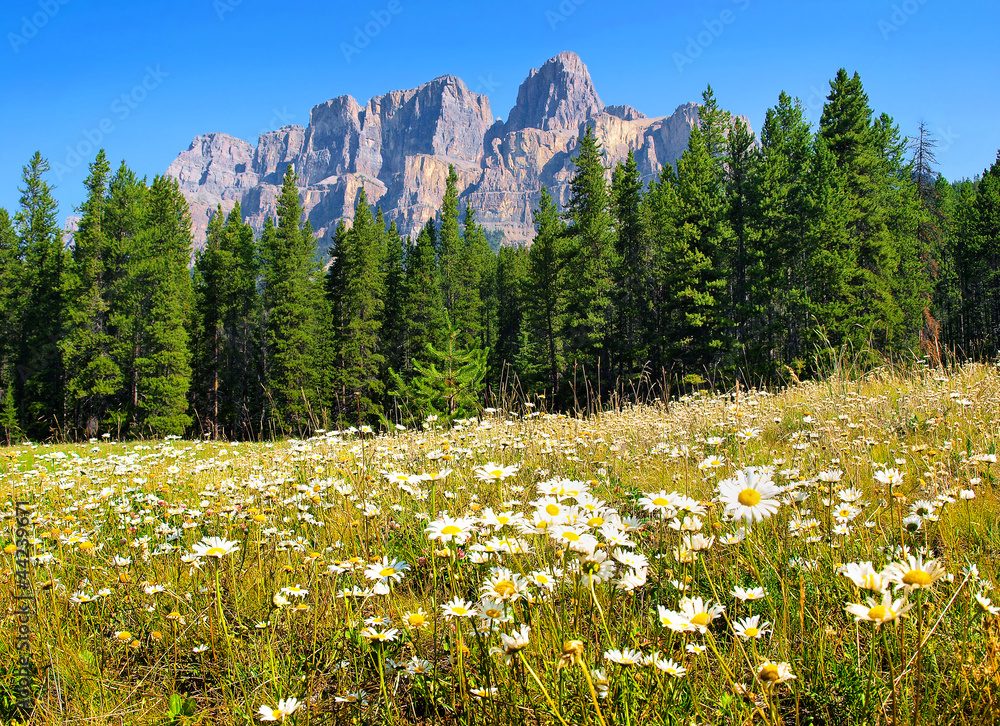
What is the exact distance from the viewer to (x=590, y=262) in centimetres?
2720

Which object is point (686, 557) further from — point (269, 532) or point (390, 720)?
point (269, 532)

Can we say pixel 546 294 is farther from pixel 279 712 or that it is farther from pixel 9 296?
pixel 9 296

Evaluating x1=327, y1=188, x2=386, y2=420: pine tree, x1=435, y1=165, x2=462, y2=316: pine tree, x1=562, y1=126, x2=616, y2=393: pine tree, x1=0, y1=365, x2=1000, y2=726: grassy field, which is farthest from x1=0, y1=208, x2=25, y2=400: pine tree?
x1=0, y1=365, x2=1000, y2=726: grassy field

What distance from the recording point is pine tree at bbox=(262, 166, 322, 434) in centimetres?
2777

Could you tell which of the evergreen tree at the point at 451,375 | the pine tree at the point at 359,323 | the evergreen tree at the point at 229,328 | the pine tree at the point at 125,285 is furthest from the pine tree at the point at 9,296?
the evergreen tree at the point at 451,375

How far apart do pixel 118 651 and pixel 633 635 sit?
1.92 meters

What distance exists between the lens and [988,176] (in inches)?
1379

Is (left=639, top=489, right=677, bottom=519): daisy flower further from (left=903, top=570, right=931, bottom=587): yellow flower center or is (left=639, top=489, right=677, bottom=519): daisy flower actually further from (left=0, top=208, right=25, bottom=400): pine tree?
(left=0, top=208, right=25, bottom=400): pine tree

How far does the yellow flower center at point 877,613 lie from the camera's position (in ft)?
2.98

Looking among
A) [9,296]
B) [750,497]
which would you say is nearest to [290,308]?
[9,296]

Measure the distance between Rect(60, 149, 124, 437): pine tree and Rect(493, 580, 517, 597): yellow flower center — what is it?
2986 cm

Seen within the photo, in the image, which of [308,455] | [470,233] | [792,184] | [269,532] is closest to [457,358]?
[308,455]

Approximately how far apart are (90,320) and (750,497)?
3155 cm

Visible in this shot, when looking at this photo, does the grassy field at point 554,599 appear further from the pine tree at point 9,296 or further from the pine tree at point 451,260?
the pine tree at point 9,296
